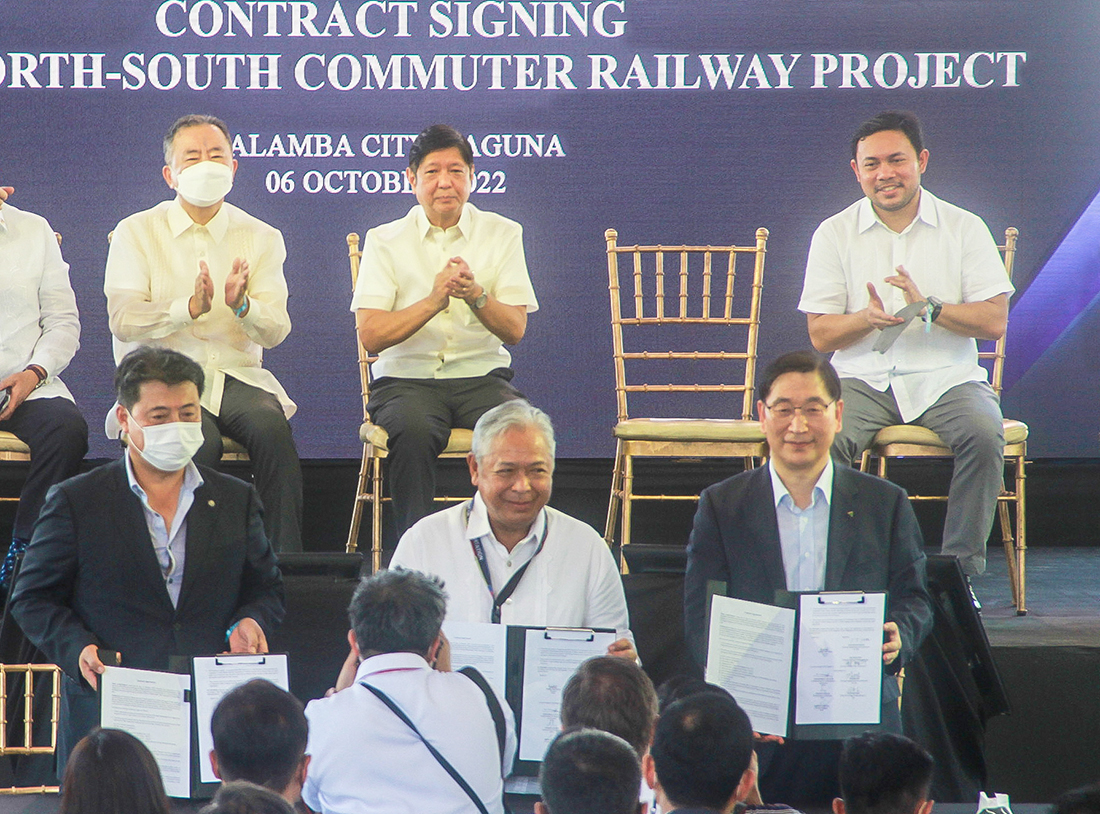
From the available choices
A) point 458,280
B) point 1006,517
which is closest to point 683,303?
point 458,280

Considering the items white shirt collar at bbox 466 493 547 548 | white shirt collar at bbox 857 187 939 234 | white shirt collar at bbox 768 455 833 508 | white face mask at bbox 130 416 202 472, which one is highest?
white shirt collar at bbox 857 187 939 234

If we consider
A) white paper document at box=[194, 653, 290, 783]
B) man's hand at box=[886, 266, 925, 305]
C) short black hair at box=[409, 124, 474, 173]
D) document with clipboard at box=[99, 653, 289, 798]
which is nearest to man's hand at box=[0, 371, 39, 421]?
short black hair at box=[409, 124, 474, 173]

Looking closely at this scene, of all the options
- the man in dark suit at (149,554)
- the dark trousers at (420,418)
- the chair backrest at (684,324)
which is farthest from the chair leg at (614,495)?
the man in dark suit at (149,554)

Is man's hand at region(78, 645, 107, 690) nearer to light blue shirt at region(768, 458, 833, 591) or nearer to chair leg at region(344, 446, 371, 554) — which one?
light blue shirt at region(768, 458, 833, 591)

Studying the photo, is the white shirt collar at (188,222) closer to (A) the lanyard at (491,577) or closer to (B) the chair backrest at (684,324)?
(B) the chair backrest at (684,324)

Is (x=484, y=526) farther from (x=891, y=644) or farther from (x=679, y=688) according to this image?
(x=891, y=644)

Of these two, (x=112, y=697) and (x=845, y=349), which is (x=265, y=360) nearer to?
(x=845, y=349)

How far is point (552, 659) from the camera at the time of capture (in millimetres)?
2721

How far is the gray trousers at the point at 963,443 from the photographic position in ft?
13.8

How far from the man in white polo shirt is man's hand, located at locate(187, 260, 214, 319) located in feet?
1.79

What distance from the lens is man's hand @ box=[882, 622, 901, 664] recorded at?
116 inches

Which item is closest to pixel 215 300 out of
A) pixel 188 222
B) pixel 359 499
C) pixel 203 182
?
pixel 188 222

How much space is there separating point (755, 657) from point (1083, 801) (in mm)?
942

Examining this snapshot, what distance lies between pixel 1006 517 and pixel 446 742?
2861mm
